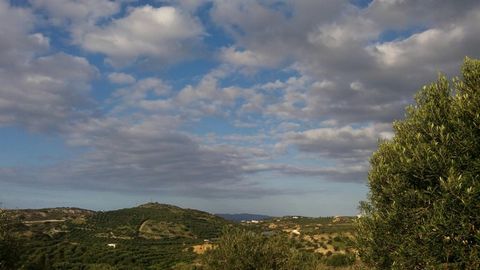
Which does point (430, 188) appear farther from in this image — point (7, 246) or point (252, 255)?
point (7, 246)

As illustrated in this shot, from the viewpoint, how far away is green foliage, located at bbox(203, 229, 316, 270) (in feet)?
93.6

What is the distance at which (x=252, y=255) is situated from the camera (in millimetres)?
28781

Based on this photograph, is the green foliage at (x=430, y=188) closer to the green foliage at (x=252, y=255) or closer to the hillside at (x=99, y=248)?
the green foliage at (x=252, y=255)

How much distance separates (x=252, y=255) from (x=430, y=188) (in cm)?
1428

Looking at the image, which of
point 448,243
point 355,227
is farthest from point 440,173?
point 355,227

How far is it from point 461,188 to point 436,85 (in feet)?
20.0

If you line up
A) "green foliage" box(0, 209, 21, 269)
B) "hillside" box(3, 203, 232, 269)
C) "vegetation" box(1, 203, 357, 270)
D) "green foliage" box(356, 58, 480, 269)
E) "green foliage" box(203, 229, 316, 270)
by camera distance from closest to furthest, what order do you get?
A: 1. "green foliage" box(356, 58, 480, 269)
2. "green foliage" box(203, 229, 316, 270)
3. "vegetation" box(1, 203, 357, 270)
4. "green foliage" box(0, 209, 21, 269)
5. "hillside" box(3, 203, 232, 269)

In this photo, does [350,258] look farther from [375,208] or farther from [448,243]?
[448,243]

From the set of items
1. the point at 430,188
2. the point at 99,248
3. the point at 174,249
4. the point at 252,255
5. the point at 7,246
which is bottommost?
the point at 174,249

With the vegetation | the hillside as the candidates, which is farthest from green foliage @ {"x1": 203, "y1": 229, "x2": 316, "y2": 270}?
the hillside

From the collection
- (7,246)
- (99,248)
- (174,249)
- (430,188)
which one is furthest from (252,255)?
(99,248)

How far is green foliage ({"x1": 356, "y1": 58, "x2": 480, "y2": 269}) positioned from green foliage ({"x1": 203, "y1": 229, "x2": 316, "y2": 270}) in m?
8.96

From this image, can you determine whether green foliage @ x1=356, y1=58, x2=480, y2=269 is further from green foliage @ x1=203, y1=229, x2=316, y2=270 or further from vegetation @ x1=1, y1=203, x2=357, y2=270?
green foliage @ x1=203, y1=229, x2=316, y2=270

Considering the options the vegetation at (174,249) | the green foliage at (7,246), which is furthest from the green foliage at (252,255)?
the green foliage at (7,246)
